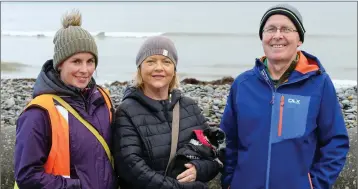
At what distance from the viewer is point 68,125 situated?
342cm

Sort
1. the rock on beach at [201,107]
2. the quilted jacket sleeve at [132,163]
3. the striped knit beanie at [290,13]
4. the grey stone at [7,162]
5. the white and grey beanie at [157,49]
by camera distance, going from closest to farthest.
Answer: the quilted jacket sleeve at [132,163] < the striped knit beanie at [290,13] < the white and grey beanie at [157,49] < the rock on beach at [201,107] < the grey stone at [7,162]

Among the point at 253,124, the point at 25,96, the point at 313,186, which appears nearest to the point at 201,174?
the point at 253,124

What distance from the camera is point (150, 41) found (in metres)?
3.85

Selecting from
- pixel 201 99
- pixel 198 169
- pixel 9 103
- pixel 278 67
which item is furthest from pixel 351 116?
pixel 9 103

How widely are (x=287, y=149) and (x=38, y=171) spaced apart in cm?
164

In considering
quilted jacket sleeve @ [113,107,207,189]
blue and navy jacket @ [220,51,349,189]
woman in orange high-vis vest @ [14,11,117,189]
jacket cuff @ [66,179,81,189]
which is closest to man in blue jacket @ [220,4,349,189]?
blue and navy jacket @ [220,51,349,189]

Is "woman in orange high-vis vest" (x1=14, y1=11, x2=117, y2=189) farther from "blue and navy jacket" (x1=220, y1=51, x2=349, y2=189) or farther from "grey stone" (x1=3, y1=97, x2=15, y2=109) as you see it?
"grey stone" (x1=3, y1=97, x2=15, y2=109)

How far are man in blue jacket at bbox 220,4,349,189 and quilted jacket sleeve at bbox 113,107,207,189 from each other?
1.68 feet

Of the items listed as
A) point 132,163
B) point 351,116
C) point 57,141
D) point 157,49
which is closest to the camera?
point 57,141

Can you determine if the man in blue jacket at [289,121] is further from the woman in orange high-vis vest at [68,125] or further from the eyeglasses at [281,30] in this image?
the woman in orange high-vis vest at [68,125]

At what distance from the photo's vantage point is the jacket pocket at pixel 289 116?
3.61 metres

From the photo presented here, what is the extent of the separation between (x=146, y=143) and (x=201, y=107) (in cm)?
629

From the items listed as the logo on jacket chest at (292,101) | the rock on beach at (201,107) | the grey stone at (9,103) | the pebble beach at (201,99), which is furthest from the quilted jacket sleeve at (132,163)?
the grey stone at (9,103)

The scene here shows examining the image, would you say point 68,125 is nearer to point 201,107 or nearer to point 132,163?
point 132,163
